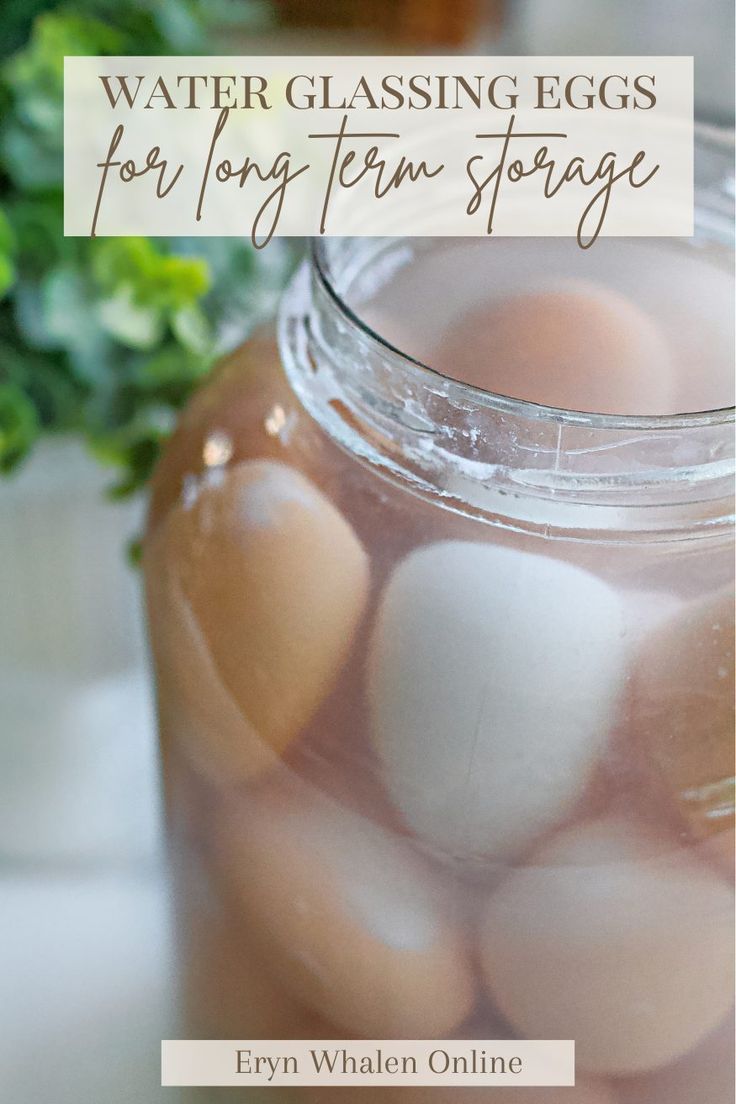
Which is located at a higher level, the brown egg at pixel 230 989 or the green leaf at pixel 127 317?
the green leaf at pixel 127 317

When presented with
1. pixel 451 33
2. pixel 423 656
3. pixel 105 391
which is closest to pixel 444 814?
pixel 423 656

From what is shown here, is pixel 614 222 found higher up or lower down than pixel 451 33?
lower down

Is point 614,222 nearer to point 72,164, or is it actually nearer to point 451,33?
point 72,164

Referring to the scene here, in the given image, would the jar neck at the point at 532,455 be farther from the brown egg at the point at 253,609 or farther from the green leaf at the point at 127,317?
the green leaf at the point at 127,317

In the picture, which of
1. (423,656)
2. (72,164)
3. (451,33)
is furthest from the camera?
(451,33)

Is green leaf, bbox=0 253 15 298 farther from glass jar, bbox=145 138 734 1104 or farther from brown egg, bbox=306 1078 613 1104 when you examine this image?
brown egg, bbox=306 1078 613 1104

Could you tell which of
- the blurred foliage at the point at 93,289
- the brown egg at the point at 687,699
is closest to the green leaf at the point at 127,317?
the blurred foliage at the point at 93,289

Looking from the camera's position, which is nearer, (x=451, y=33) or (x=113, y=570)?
(x=113, y=570)

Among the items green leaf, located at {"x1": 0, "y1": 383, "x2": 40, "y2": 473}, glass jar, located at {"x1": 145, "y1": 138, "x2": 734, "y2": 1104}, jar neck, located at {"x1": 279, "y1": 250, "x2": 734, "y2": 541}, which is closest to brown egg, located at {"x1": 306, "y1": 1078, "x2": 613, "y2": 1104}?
glass jar, located at {"x1": 145, "y1": 138, "x2": 734, "y2": 1104}
